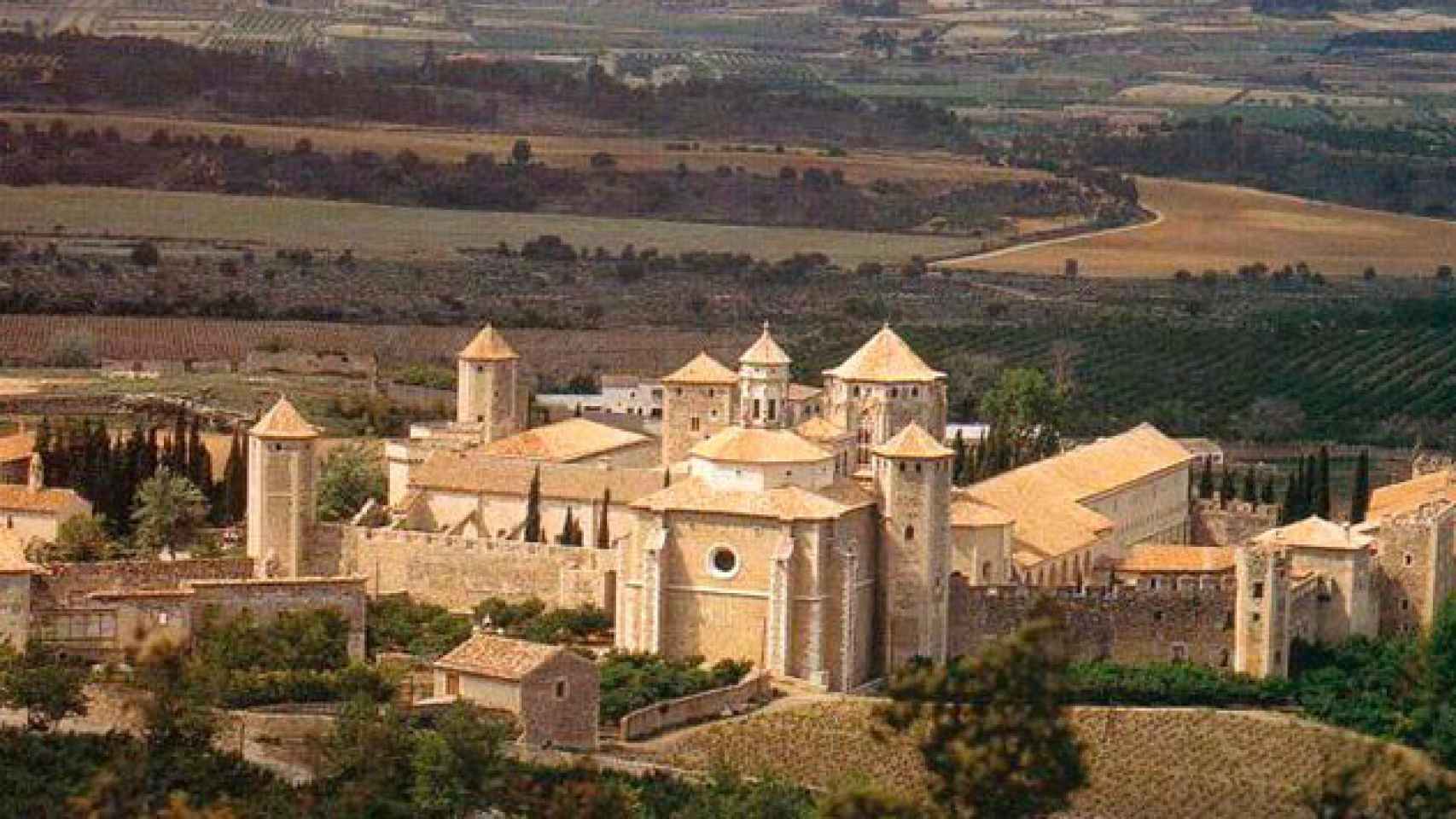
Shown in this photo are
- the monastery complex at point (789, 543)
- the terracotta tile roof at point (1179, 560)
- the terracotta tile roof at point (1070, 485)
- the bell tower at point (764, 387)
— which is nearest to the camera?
the monastery complex at point (789, 543)

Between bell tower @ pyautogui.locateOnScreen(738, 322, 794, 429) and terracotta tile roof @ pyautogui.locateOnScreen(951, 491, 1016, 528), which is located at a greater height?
bell tower @ pyautogui.locateOnScreen(738, 322, 794, 429)

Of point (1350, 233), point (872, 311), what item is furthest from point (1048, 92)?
point (872, 311)

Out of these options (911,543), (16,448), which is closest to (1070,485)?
(911,543)

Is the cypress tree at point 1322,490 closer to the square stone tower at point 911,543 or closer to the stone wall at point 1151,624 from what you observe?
the stone wall at point 1151,624

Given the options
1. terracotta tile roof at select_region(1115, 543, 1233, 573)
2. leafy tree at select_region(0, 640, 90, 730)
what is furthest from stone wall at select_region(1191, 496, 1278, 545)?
leafy tree at select_region(0, 640, 90, 730)

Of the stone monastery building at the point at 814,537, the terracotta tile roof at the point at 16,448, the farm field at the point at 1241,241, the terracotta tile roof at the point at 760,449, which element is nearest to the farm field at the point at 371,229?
the farm field at the point at 1241,241

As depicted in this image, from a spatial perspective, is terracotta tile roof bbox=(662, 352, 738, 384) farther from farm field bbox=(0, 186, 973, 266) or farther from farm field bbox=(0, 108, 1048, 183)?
farm field bbox=(0, 108, 1048, 183)

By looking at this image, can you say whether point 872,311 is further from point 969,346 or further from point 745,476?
point 745,476
